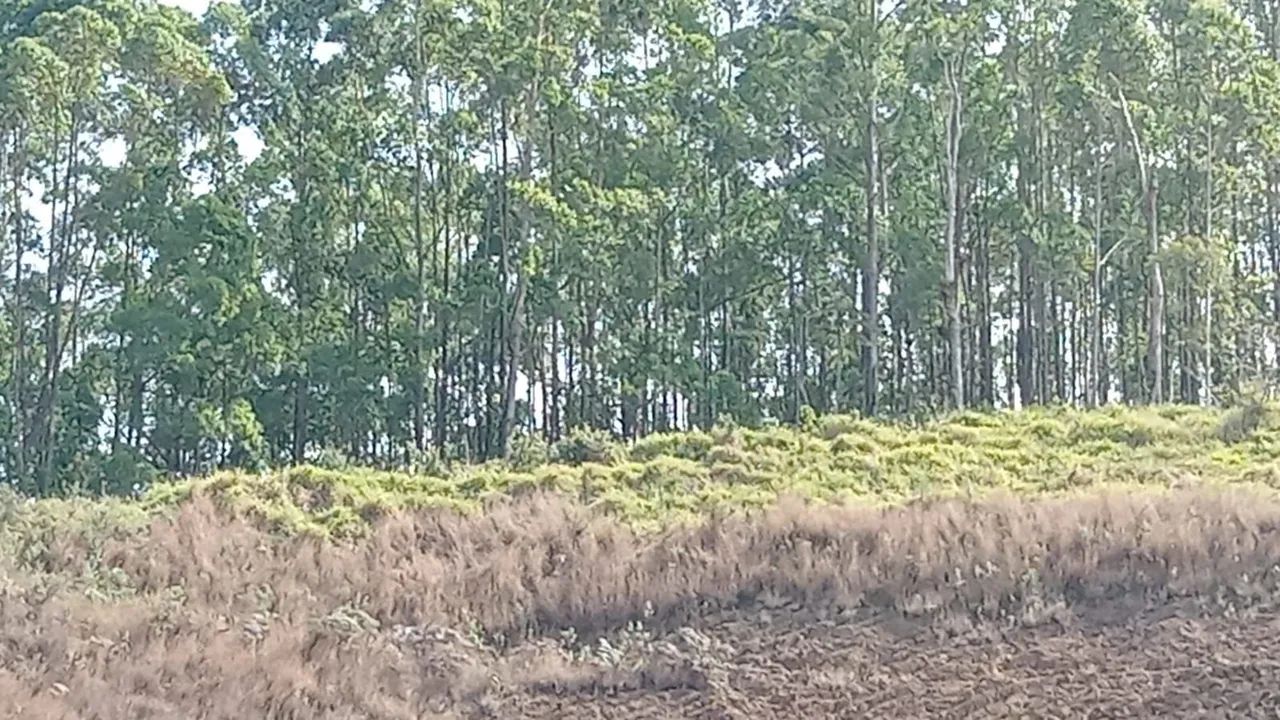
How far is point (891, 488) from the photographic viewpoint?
61.5ft

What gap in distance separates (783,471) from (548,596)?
613 cm

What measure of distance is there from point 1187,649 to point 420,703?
5507 mm

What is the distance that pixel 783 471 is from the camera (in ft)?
65.6

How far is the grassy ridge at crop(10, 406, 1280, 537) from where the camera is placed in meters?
17.7

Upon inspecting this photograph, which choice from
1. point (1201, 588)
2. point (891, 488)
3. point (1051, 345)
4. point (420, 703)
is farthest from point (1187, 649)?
point (1051, 345)

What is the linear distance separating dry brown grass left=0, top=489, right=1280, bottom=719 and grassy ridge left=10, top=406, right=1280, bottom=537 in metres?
1.55

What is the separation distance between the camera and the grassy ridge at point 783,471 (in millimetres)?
17688

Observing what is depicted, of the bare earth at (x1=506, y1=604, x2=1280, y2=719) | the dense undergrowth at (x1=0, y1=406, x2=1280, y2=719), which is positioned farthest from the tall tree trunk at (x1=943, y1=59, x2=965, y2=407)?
the bare earth at (x1=506, y1=604, x2=1280, y2=719)

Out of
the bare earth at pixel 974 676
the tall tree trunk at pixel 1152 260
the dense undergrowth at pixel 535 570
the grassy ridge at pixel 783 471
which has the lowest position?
the bare earth at pixel 974 676

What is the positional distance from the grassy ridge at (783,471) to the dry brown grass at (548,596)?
155cm

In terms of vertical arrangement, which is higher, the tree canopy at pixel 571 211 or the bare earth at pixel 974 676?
the tree canopy at pixel 571 211

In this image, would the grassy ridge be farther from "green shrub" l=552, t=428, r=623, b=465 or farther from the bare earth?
the bare earth

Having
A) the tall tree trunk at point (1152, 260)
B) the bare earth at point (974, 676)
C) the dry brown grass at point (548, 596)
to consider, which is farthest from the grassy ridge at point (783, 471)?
the tall tree trunk at point (1152, 260)

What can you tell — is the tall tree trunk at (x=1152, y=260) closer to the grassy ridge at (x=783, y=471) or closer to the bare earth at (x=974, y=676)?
the grassy ridge at (x=783, y=471)
